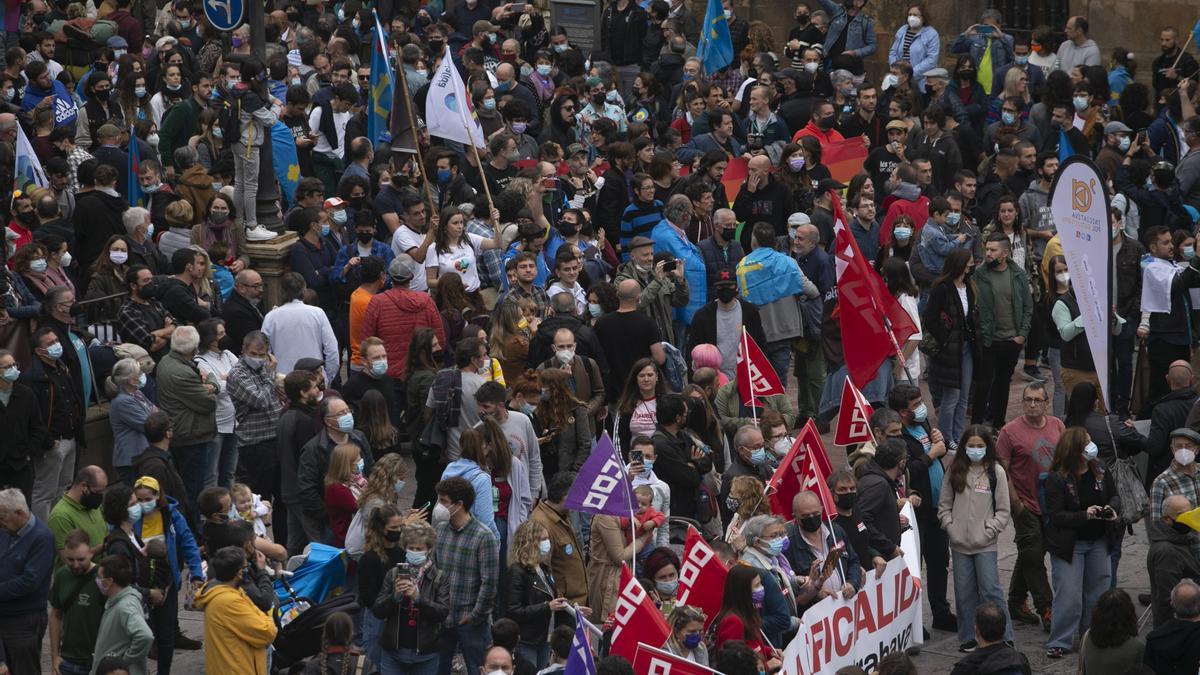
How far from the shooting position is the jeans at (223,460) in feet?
46.9

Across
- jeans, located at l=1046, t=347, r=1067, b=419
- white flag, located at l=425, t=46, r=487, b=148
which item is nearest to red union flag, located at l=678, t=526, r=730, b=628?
jeans, located at l=1046, t=347, r=1067, b=419

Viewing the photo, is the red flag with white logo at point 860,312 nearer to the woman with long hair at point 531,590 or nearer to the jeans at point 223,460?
the jeans at point 223,460

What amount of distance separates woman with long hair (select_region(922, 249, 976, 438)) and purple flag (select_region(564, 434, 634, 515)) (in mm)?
5291

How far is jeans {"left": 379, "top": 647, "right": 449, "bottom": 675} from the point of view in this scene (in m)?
11.4

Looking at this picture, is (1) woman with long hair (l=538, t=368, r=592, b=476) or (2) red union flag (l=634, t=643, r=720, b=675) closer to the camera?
(2) red union flag (l=634, t=643, r=720, b=675)

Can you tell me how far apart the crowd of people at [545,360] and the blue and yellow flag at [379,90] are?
17.5 inches

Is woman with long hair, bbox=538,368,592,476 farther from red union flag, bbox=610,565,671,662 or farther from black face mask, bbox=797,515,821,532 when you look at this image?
red union flag, bbox=610,565,671,662

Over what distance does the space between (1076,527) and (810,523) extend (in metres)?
1.88

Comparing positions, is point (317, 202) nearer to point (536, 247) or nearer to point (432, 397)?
point (536, 247)

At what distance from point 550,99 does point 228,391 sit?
9985mm

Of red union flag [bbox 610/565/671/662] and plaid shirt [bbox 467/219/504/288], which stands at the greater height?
red union flag [bbox 610/565/671/662]

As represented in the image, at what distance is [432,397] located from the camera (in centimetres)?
1366

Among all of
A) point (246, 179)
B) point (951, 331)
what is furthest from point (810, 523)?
point (246, 179)

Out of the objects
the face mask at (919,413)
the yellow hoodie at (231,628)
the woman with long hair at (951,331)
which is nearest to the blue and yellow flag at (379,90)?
the woman with long hair at (951,331)
